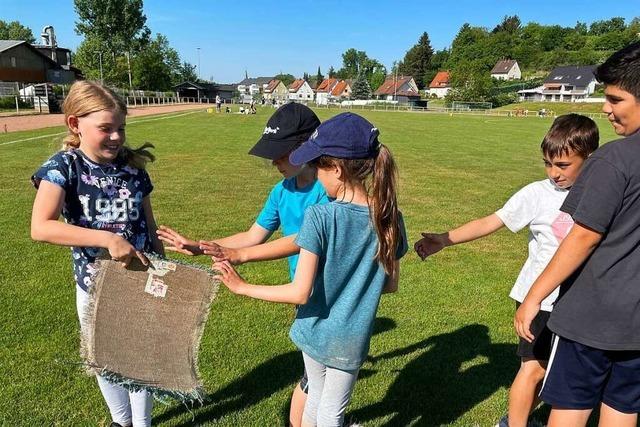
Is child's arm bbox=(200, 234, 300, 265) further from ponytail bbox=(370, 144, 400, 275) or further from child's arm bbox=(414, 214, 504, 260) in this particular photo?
child's arm bbox=(414, 214, 504, 260)

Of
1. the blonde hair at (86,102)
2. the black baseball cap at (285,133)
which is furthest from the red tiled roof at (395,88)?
the blonde hair at (86,102)

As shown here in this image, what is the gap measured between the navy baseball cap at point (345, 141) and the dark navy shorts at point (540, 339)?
4.52 ft

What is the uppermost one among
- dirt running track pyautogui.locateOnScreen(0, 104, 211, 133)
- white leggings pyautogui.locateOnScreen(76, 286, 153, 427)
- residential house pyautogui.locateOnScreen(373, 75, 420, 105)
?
residential house pyautogui.locateOnScreen(373, 75, 420, 105)

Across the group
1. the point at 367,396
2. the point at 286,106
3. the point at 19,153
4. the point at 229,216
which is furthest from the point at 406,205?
the point at 19,153

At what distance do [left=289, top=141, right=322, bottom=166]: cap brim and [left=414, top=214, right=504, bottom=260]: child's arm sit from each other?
3.55 feet

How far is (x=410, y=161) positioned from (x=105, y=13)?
6855cm

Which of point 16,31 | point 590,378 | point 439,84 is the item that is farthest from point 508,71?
point 590,378

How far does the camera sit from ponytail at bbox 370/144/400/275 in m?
2.00

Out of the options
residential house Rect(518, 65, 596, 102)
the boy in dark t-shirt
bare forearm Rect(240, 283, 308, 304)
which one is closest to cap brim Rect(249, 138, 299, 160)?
bare forearm Rect(240, 283, 308, 304)

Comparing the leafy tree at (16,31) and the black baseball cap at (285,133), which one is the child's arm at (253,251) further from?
the leafy tree at (16,31)

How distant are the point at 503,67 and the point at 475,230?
486ft

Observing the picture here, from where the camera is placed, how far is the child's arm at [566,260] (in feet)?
6.39

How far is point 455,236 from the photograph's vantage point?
2.96m

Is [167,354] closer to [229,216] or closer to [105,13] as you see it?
[229,216]
